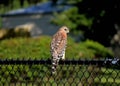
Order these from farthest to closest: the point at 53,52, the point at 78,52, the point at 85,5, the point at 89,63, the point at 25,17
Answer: the point at 25,17
the point at 85,5
the point at 78,52
the point at 53,52
the point at 89,63

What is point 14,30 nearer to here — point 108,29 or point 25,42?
point 108,29

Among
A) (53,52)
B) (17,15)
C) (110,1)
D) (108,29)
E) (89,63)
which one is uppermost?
(89,63)

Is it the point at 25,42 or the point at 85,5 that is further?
the point at 85,5

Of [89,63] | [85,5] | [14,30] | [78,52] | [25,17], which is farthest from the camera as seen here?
[25,17]

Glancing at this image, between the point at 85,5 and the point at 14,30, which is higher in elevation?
the point at 85,5

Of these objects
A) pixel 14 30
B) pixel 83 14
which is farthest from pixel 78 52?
pixel 14 30

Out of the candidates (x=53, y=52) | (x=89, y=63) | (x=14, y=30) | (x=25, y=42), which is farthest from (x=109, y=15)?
(x=89, y=63)

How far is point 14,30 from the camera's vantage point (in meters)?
27.6

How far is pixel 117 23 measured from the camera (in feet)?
86.7

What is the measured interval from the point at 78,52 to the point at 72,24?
888 cm

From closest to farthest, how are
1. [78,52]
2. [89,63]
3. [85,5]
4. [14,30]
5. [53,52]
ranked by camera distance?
[89,63] < [53,52] < [78,52] < [85,5] < [14,30]

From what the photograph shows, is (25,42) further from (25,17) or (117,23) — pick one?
(25,17)

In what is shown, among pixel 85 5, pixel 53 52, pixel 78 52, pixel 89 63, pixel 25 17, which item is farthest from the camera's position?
pixel 25 17

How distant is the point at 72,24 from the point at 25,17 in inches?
535
